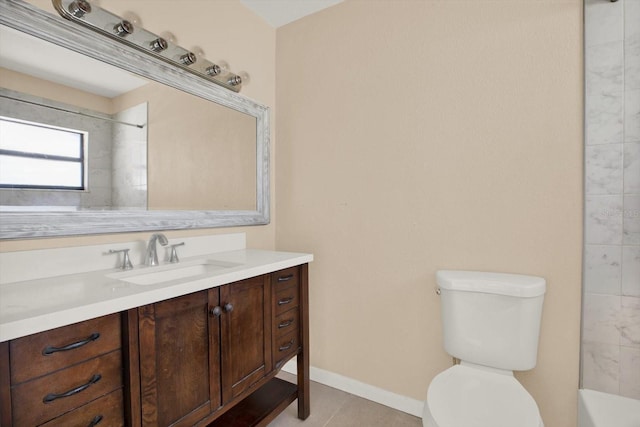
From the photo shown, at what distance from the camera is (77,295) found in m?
0.93

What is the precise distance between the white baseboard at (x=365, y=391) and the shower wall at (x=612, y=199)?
83cm

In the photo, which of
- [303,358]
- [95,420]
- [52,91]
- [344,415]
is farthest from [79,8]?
[344,415]

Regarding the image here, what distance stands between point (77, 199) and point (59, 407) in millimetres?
751

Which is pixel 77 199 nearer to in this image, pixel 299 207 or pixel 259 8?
pixel 299 207

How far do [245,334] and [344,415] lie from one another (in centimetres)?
86

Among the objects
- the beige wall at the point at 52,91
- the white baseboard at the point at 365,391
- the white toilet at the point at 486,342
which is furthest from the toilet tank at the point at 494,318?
the beige wall at the point at 52,91

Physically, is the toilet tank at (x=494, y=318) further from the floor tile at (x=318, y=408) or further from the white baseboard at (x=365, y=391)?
the floor tile at (x=318, y=408)

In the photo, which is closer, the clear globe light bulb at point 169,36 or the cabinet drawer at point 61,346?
the cabinet drawer at point 61,346

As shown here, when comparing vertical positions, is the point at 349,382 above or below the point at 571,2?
below

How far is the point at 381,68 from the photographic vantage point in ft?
6.00

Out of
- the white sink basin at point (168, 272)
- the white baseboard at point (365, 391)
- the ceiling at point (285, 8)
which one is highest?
the ceiling at point (285, 8)

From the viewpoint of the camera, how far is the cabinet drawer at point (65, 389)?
762mm

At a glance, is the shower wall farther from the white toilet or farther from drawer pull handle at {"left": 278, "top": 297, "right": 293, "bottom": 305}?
drawer pull handle at {"left": 278, "top": 297, "right": 293, "bottom": 305}

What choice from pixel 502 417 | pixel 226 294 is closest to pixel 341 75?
pixel 226 294
